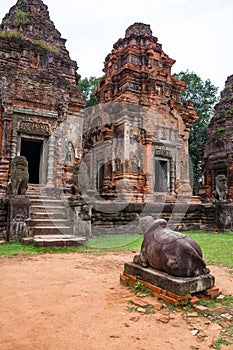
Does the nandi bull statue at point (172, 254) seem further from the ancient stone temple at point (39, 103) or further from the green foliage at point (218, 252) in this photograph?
the ancient stone temple at point (39, 103)

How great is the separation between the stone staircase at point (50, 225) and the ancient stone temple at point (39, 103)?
7.03 ft

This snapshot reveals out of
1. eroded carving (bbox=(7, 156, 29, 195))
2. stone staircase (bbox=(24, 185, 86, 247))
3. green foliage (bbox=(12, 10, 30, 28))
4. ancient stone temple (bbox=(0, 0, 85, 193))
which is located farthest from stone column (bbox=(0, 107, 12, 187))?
green foliage (bbox=(12, 10, 30, 28))

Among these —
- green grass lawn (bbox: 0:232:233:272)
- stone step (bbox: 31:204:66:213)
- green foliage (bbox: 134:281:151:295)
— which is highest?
stone step (bbox: 31:204:66:213)

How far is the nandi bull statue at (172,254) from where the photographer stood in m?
3.43

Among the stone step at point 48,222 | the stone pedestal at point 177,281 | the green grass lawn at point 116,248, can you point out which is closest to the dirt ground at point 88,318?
the stone pedestal at point 177,281

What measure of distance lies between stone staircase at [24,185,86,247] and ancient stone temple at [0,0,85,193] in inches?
84.4

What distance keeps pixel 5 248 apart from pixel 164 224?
447 centimetres

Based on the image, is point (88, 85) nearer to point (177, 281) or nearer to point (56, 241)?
point (56, 241)

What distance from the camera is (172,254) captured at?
138 inches

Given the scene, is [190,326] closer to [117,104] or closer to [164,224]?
[164,224]

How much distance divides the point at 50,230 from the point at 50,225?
39cm

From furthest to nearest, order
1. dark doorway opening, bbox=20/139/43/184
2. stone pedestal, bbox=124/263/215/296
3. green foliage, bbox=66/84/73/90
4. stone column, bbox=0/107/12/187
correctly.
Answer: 1. dark doorway opening, bbox=20/139/43/184
2. green foliage, bbox=66/84/73/90
3. stone column, bbox=0/107/12/187
4. stone pedestal, bbox=124/263/215/296

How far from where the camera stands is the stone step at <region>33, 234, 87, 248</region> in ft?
23.3

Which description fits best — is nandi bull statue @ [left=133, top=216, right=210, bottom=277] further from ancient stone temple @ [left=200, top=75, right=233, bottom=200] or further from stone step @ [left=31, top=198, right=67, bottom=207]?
ancient stone temple @ [left=200, top=75, right=233, bottom=200]
